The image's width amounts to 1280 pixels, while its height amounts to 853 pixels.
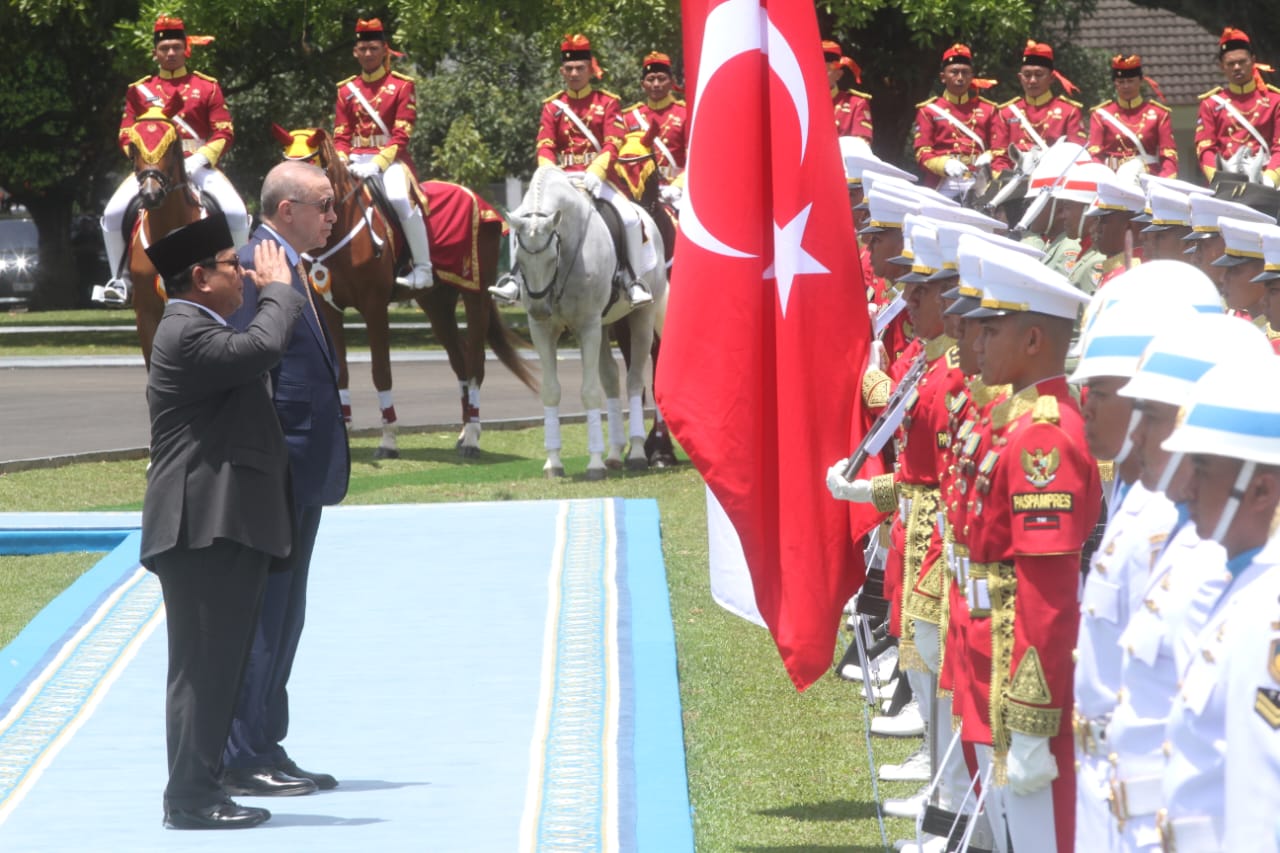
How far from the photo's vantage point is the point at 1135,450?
11.6ft

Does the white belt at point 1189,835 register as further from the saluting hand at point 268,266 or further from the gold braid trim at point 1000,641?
the saluting hand at point 268,266

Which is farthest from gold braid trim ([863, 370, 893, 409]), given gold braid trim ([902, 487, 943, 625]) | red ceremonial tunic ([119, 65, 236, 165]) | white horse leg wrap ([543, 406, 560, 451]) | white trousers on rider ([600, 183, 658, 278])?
red ceremonial tunic ([119, 65, 236, 165])

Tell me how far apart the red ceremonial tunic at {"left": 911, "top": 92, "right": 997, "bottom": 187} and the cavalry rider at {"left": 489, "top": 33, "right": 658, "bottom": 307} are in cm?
332

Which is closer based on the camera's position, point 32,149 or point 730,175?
point 730,175

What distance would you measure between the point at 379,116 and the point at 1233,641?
1471 cm

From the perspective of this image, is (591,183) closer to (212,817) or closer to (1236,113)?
(1236,113)

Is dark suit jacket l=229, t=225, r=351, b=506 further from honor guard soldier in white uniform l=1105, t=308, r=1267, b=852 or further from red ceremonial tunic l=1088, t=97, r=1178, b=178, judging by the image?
red ceremonial tunic l=1088, t=97, r=1178, b=178

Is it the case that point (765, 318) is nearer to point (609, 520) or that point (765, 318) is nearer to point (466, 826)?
point (466, 826)

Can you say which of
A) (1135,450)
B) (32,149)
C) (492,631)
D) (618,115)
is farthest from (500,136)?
(1135,450)

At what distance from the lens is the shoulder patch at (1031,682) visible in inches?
173

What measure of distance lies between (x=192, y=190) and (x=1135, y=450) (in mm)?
12337

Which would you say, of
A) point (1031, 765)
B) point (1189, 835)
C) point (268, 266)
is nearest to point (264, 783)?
point (268, 266)

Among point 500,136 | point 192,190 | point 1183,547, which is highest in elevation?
point 1183,547

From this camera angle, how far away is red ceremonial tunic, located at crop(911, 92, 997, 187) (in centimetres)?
1792
